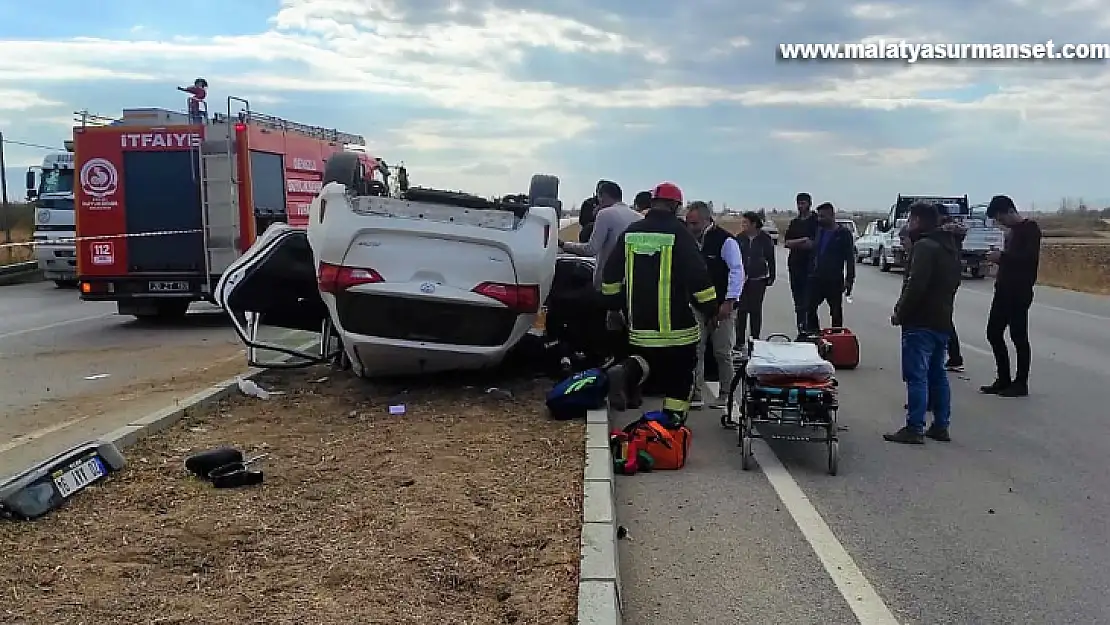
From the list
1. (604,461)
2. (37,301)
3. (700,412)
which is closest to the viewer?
(604,461)

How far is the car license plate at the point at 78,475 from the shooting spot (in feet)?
18.6

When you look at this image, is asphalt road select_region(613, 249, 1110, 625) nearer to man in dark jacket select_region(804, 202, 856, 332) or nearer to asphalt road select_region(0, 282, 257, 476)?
man in dark jacket select_region(804, 202, 856, 332)

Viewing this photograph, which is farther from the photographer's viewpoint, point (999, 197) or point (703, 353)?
point (999, 197)

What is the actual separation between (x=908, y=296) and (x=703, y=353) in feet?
6.06

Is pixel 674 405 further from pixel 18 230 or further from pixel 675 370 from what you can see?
pixel 18 230

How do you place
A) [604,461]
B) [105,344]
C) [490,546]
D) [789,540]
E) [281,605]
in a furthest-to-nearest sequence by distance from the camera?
[105,344] → [604,461] → [789,540] → [490,546] → [281,605]

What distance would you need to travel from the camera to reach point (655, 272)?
307 inches

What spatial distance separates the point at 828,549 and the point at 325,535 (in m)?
2.56

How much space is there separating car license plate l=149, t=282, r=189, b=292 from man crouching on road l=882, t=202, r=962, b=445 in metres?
11.2

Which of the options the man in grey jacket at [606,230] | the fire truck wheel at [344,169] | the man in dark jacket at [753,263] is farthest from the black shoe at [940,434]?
the fire truck wheel at [344,169]

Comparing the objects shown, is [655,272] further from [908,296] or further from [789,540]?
[789,540]

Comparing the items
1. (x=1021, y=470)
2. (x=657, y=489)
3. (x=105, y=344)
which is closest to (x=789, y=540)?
(x=657, y=489)

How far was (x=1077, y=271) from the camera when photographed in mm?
31000

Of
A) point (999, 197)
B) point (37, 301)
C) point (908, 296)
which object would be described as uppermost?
point (999, 197)
